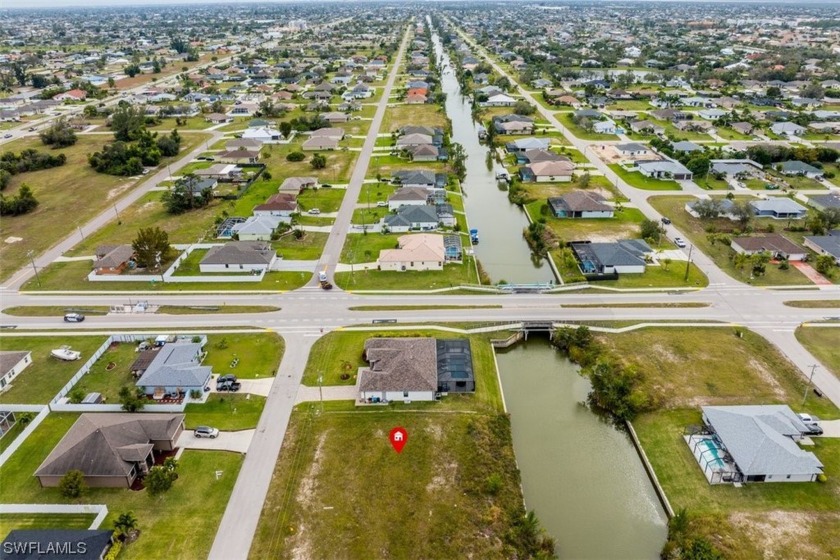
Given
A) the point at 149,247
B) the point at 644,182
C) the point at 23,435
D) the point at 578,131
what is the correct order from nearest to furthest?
the point at 23,435 → the point at 149,247 → the point at 644,182 → the point at 578,131

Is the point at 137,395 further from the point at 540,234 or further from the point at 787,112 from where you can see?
the point at 787,112

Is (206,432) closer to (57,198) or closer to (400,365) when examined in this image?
(400,365)

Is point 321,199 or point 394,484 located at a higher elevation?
point 321,199

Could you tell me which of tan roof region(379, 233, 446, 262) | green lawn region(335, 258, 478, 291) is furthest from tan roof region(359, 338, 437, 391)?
tan roof region(379, 233, 446, 262)

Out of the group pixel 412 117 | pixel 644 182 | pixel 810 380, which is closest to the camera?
pixel 810 380

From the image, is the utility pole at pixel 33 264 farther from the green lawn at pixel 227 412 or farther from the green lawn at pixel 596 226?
the green lawn at pixel 596 226

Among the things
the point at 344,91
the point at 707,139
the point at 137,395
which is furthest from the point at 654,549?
the point at 344,91

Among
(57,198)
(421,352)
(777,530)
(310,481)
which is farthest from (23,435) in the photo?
(57,198)
